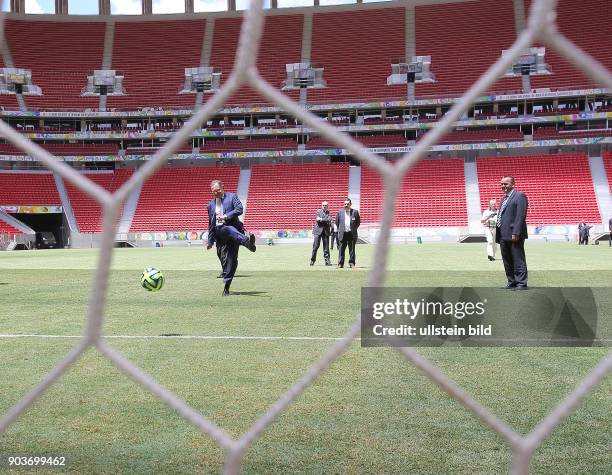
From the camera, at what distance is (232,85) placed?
1328 millimetres

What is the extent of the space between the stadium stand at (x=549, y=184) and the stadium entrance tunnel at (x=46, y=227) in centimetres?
2368

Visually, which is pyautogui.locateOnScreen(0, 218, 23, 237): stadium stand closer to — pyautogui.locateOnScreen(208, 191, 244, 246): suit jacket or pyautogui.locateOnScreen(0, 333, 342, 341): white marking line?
pyautogui.locateOnScreen(208, 191, 244, 246): suit jacket

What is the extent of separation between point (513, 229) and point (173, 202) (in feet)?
92.4

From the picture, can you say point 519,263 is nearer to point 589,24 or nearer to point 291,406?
point 291,406

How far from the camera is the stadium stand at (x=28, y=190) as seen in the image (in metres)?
32.3

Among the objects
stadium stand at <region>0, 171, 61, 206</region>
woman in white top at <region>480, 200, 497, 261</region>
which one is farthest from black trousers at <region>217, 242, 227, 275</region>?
stadium stand at <region>0, 171, 61, 206</region>

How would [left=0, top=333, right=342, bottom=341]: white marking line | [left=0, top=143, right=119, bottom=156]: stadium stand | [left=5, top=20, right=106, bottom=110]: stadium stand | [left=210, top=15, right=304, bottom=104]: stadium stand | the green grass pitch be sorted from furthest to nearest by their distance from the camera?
[left=210, top=15, right=304, bottom=104]: stadium stand < [left=0, top=143, right=119, bottom=156]: stadium stand < [left=5, top=20, right=106, bottom=110]: stadium stand < [left=0, top=333, right=342, bottom=341]: white marking line < the green grass pitch

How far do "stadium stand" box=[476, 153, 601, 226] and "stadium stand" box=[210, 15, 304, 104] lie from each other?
13294mm

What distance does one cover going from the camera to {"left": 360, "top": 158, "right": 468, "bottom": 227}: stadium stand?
31.1m

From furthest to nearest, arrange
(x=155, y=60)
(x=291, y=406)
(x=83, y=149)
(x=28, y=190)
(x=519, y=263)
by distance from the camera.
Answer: (x=155, y=60), (x=83, y=149), (x=28, y=190), (x=519, y=263), (x=291, y=406)

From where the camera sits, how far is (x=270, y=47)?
1533 inches

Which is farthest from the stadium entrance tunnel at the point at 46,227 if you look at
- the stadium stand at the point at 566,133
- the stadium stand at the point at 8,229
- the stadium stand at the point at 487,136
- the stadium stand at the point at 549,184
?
the stadium stand at the point at 566,133

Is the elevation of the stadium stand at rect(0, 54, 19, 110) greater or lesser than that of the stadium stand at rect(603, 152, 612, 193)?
greater

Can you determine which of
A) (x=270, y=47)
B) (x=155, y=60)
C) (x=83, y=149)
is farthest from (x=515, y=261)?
(x=155, y=60)
